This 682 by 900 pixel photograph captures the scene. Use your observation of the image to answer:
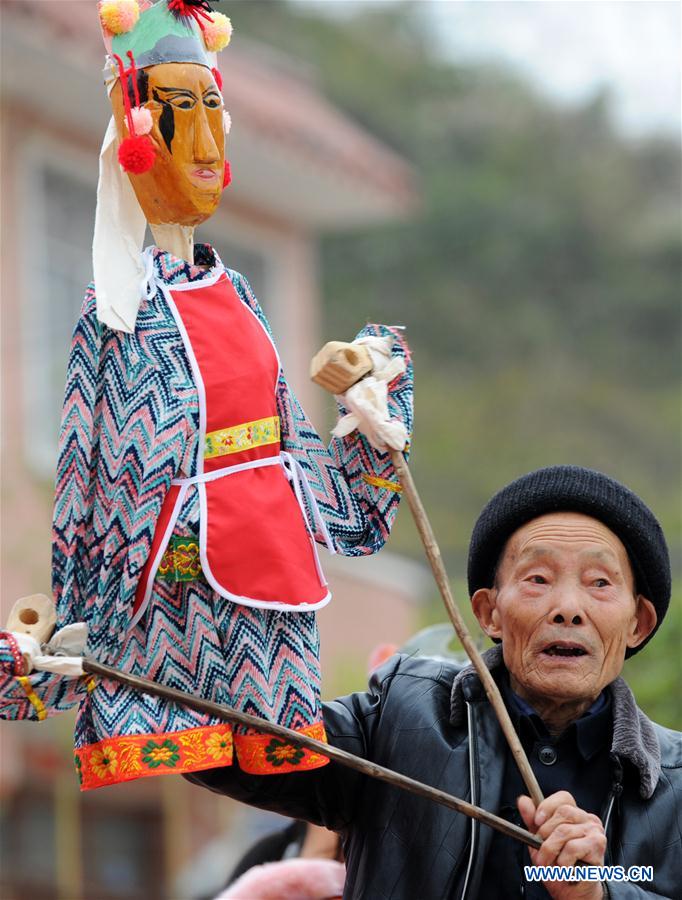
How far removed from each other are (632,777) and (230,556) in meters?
0.85

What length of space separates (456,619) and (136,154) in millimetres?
956

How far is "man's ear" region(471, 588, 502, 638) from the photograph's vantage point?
9.96ft

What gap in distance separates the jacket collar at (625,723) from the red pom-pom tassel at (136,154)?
3.61ft

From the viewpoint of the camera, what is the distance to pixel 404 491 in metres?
2.71

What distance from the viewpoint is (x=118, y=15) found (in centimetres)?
277

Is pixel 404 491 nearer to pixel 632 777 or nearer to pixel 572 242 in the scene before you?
pixel 632 777

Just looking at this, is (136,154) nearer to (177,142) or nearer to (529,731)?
(177,142)

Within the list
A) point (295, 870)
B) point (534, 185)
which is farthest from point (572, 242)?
point (295, 870)

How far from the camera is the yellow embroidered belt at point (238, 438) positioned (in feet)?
8.89

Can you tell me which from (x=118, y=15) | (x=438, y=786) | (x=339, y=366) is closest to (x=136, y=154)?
(x=118, y=15)

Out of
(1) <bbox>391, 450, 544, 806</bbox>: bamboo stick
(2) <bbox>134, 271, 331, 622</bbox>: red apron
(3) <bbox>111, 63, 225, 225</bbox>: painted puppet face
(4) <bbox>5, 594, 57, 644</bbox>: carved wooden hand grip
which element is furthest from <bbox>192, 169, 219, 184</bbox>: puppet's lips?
(4) <bbox>5, 594, 57, 644</bbox>: carved wooden hand grip

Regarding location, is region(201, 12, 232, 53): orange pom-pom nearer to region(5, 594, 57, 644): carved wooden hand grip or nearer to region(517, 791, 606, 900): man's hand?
region(5, 594, 57, 644): carved wooden hand grip

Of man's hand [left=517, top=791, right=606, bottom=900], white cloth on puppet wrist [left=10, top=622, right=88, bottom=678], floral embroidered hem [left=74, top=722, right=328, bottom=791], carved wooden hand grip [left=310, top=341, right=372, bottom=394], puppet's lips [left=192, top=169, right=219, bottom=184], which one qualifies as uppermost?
puppet's lips [left=192, top=169, right=219, bottom=184]

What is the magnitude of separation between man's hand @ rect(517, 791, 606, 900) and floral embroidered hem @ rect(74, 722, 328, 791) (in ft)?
1.24
